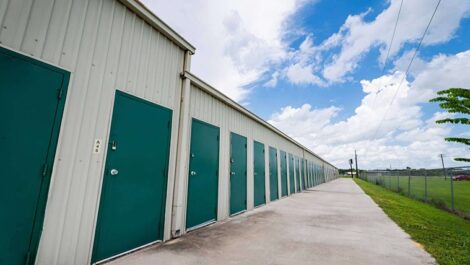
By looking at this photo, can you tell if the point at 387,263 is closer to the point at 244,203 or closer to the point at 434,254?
the point at 434,254

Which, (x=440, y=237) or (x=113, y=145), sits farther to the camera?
(x=440, y=237)

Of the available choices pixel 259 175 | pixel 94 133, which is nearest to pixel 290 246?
pixel 94 133

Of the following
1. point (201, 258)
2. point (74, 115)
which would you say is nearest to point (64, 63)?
point (74, 115)

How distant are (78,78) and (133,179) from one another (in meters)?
1.55

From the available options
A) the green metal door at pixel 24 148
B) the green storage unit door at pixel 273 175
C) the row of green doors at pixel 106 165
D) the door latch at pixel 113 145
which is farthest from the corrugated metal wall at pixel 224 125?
the green metal door at pixel 24 148

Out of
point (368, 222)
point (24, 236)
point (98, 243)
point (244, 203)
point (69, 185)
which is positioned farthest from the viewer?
point (244, 203)

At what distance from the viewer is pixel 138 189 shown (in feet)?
10.4

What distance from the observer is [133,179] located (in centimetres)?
312

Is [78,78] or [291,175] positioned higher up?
[78,78]

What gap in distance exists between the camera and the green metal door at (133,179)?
2.78 m

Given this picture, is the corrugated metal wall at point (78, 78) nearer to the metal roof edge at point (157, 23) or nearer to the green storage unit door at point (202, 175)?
the metal roof edge at point (157, 23)

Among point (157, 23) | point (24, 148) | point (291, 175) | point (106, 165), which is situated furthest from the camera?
point (291, 175)

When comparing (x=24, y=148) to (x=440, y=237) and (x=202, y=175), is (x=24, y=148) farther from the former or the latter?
(x=440, y=237)

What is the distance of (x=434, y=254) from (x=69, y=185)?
4.92 meters
